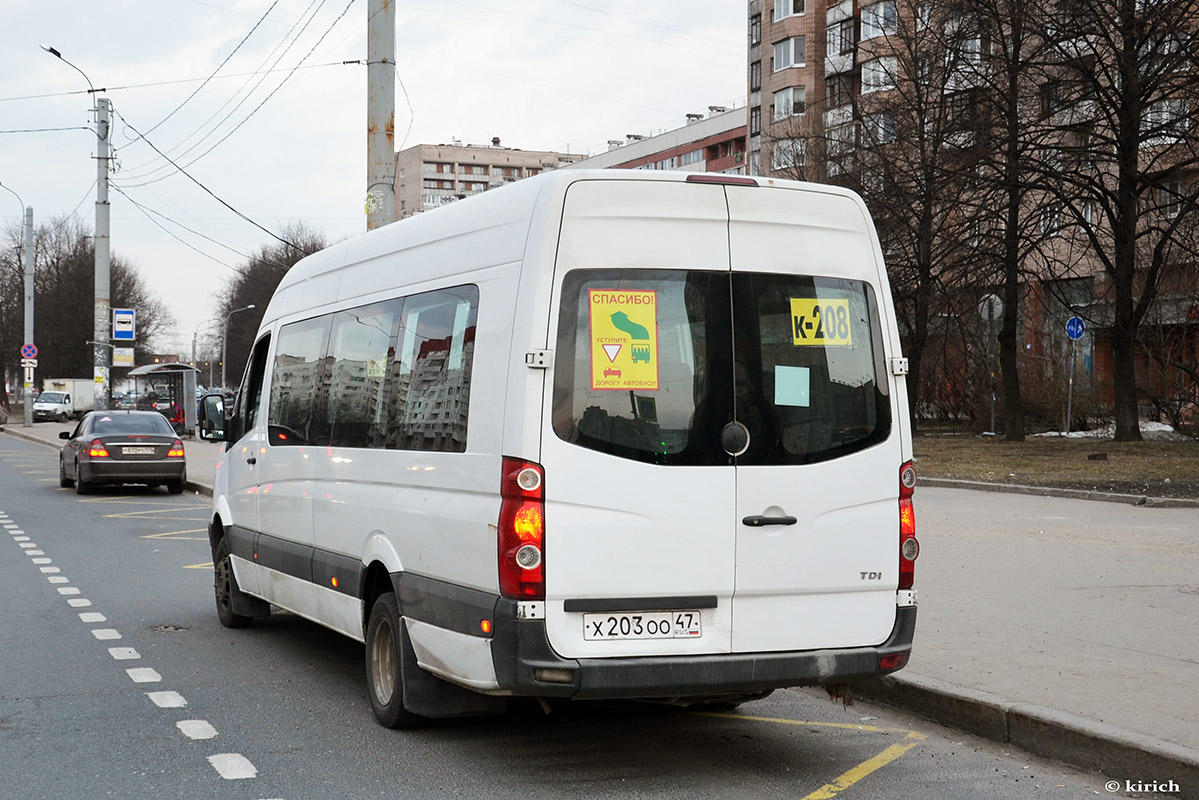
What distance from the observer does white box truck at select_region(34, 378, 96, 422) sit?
237 feet

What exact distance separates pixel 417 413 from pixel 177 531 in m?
11.5

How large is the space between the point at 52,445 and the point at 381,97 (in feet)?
97.2

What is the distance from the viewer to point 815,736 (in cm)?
656

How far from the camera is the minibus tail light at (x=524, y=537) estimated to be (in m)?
5.25

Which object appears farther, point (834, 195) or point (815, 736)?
point (815, 736)

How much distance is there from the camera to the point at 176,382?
5606 cm

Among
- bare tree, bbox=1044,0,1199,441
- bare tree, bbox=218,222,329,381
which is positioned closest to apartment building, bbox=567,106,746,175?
bare tree, bbox=218,222,329,381

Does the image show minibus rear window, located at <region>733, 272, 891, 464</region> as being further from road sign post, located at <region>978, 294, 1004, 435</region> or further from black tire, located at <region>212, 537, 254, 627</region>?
road sign post, located at <region>978, 294, 1004, 435</region>

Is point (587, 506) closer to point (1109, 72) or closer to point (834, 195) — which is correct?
point (834, 195)

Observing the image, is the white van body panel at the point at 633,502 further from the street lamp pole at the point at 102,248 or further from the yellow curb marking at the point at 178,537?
the street lamp pole at the point at 102,248

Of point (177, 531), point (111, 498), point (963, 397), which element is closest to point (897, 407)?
point (177, 531)

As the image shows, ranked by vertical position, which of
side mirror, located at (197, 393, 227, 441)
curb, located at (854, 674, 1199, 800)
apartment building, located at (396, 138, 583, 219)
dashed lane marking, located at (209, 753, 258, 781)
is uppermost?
apartment building, located at (396, 138, 583, 219)

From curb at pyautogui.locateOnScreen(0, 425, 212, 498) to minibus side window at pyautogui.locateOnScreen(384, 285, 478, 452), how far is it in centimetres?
1716

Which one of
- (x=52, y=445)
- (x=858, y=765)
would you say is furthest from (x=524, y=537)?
(x=52, y=445)
